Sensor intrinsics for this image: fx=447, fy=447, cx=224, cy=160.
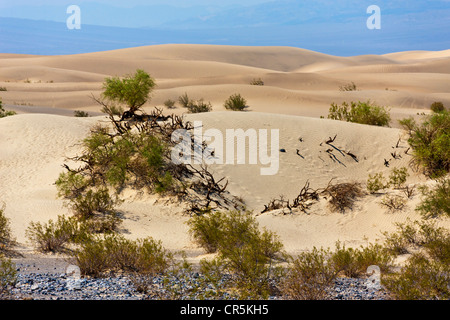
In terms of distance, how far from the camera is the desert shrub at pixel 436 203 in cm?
1029

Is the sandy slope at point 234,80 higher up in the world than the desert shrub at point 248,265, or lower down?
higher up

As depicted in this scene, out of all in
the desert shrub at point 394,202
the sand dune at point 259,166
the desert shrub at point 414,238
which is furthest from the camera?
the desert shrub at point 394,202

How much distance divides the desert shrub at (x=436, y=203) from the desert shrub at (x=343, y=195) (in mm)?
1845

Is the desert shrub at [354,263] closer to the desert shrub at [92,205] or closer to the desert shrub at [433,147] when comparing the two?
the desert shrub at [92,205]

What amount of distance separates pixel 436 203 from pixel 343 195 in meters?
2.45

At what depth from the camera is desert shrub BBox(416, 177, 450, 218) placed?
10.3 m

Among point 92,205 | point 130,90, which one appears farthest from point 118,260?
point 130,90

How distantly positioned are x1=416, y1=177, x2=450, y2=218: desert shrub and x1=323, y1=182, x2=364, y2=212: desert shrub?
185 centimetres

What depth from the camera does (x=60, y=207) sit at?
12094 mm

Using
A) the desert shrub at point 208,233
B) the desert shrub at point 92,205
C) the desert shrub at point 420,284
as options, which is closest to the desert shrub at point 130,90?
the desert shrub at point 92,205

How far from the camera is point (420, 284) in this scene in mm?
5977

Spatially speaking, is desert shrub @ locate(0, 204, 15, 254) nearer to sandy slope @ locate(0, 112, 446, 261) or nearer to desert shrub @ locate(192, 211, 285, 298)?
sandy slope @ locate(0, 112, 446, 261)

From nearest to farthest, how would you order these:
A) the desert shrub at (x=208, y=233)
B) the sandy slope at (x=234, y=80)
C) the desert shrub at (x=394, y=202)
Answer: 1. the desert shrub at (x=208, y=233)
2. the desert shrub at (x=394, y=202)
3. the sandy slope at (x=234, y=80)
